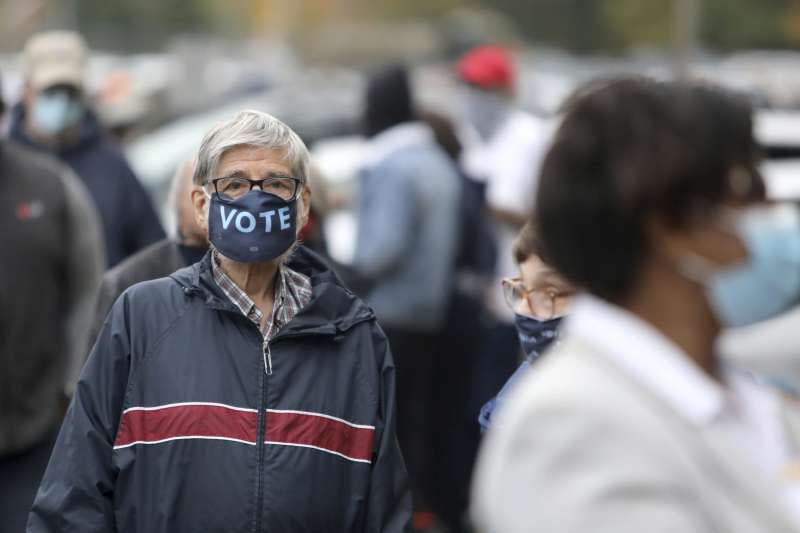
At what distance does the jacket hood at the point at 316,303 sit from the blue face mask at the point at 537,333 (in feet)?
1.24

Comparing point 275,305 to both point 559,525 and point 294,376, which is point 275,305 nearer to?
point 294,376

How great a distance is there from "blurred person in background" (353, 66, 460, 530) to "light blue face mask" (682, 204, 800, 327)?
3.80 meters

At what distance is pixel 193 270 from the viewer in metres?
3.88

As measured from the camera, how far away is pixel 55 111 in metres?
7.48

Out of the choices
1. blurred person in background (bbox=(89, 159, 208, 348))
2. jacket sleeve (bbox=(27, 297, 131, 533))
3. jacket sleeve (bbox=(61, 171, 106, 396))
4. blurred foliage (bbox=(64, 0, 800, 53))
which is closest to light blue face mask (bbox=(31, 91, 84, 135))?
jacket sleeve (bbox=(61, 171, 106, 396))

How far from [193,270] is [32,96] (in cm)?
401

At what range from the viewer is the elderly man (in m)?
3.64

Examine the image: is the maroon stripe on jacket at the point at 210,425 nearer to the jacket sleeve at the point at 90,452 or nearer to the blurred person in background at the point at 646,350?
the jacket sleeve at the point at 90,452

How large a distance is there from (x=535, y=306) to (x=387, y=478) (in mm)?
547

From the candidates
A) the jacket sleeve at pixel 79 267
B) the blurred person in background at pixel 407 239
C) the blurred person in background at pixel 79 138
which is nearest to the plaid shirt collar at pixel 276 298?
the jacket sleeve at pixel 79 267

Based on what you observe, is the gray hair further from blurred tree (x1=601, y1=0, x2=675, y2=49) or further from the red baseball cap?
blurred tree (x1=601, y1=0, x2=675, y2=49)

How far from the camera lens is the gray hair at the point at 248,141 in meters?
3.86

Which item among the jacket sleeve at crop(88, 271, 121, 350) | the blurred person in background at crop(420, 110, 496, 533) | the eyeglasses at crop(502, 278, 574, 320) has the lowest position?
the blurred person in background at crop(420, 110, 496, 533)

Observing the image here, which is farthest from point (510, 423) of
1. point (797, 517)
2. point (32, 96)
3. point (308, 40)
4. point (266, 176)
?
point (308, 40)
